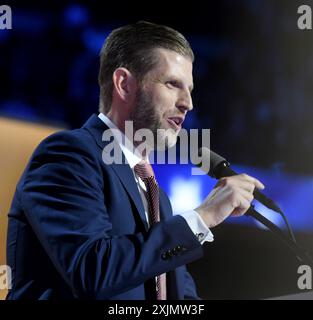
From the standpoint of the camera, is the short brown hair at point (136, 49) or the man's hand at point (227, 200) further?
the short brown hair at point (136, 49)

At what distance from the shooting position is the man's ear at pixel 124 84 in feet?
4.00

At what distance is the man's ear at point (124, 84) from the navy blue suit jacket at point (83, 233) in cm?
20

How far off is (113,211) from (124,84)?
40 centimetres

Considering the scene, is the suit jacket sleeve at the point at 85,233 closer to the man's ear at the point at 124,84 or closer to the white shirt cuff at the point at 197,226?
the white shirt cuff at the point at 197,226

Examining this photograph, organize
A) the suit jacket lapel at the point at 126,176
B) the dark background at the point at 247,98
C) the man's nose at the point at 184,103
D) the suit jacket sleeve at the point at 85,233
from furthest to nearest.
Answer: the dark background at the point at 247,98 → the man's nose at the point at 184,103 → the suit jacket lapel at the point at 126,176 → the suit jacket sleeve at the point at 85,233

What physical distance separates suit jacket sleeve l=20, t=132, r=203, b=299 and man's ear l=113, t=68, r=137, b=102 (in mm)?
280

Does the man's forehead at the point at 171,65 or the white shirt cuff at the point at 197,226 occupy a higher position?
the man's forehead at the point at 171,65

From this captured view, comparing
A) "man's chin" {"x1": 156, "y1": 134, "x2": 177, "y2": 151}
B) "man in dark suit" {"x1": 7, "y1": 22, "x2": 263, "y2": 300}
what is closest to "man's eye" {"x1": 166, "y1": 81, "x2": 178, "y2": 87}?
"man in dark suit" {"x1": 7, "y1": 22, "x2": 263, "y2": 300}

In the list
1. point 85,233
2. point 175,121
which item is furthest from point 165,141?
point 85,233

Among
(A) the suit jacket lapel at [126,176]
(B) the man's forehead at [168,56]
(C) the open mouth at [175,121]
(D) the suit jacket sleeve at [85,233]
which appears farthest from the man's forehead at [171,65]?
(D) the suit jacket sleeve at [85,233]

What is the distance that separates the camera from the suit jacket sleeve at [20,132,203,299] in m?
0.87

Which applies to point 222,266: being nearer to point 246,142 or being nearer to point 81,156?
point 246,142
